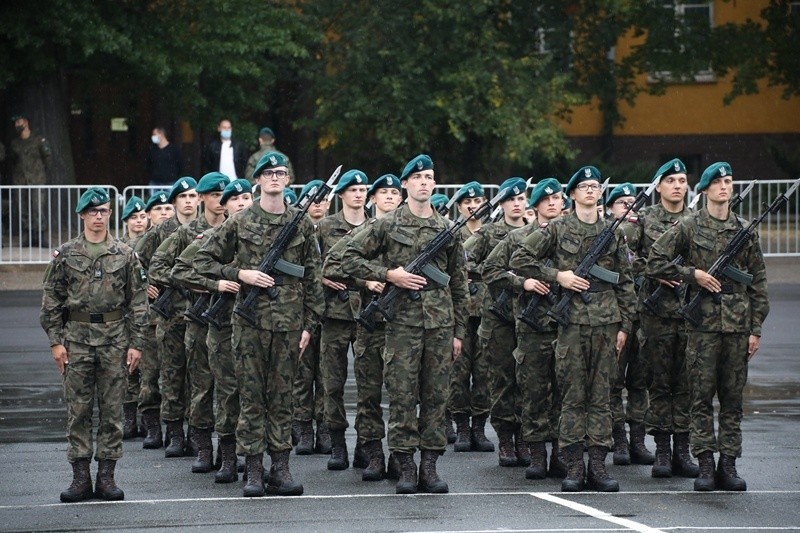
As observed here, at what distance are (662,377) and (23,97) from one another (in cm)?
1947

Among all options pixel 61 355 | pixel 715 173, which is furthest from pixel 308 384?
pixel 715 173

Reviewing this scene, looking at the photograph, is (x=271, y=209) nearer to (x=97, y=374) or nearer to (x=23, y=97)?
(x=97, y=374)

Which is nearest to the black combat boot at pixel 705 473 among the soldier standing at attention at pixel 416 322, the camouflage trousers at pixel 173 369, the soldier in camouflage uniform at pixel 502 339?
the soldier in camouflage uniform at pixel 502 339

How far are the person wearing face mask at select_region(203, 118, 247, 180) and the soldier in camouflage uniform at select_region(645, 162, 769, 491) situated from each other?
15912mm

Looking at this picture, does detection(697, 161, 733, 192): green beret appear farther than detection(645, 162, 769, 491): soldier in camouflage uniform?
Yes

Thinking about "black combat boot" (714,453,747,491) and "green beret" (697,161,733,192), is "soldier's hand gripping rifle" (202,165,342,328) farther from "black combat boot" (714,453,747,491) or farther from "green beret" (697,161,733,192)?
"black combat boot" (714,453,747,491)

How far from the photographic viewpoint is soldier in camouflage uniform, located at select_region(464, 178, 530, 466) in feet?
43.1

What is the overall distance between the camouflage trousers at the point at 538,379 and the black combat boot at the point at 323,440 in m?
1.86

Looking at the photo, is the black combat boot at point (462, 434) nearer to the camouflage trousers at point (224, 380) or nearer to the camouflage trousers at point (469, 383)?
the camouflage trousers at point (469, 383)

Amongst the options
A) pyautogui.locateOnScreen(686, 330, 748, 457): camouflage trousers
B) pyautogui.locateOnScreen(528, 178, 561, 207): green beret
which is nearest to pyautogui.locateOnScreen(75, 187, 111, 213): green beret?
pyautogui.locateOnScreen(528, 178, 561, 207): green beret

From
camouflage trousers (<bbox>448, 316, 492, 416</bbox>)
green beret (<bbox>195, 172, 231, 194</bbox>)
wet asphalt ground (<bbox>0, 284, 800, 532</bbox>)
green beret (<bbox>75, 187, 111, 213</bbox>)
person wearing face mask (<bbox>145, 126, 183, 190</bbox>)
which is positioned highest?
person wearing face mask (<bbox>145, 126, 183, 190</bbox>)

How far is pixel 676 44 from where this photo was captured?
109 feet

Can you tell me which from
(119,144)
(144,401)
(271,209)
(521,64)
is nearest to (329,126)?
(521,64)

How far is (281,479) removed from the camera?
11664 millimetres
